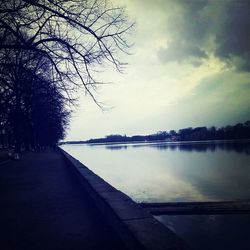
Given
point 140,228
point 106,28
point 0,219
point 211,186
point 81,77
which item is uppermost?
point 106,28

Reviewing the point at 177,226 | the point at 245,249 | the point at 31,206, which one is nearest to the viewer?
the point at 31,206

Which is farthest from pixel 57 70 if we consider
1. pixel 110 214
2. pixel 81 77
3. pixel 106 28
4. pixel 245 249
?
pixel 245 249

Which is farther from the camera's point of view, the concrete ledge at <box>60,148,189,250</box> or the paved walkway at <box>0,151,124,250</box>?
the paved walkway at <box>0,151,124,250</box>

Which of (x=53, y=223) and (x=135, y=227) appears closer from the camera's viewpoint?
(x=135, y=227)

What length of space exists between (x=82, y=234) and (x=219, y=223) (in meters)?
12.9

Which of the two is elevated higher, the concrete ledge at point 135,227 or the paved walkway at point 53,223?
the concrete ledge at point 135,227

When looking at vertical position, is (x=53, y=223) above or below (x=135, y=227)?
below

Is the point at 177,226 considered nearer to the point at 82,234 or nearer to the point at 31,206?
the point at 31,206

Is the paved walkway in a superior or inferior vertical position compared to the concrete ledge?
inferior

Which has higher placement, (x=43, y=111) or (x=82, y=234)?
(x=43, y=111)

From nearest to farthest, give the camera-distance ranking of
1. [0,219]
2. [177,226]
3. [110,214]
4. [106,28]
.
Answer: [110,214] < [0,219] < [106,28] < [177,226]

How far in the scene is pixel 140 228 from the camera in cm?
417

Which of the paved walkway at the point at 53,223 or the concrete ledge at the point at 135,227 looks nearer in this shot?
the concrete ledge at the point at 135,227

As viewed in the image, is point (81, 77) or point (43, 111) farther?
point (43, 111)
